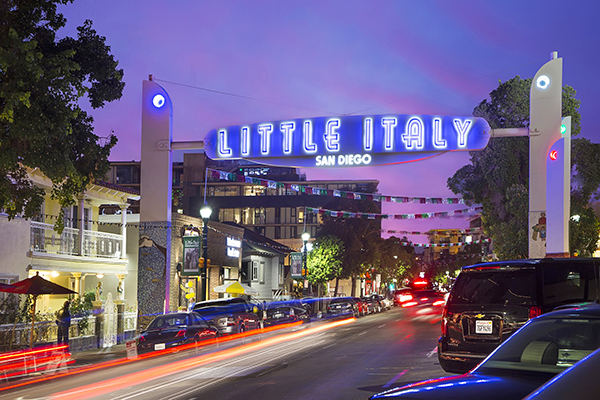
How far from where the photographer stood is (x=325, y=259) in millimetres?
59969

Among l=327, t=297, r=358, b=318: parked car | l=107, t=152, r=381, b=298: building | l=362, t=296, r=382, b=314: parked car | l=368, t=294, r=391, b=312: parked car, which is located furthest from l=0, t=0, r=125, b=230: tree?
l=107, t=152, r=381, b=298: building

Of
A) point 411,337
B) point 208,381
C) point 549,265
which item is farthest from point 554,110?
point 208,381

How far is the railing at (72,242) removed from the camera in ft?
93.3

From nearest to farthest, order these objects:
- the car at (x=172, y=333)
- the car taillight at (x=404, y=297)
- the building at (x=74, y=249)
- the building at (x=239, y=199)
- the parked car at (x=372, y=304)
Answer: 1. the car at (x=172, y=333)
2. the building at (x=74, y=249)
3. the parked car at (x=372, y=304)
4. the car taillight at (x=404, y=297)
5. the building at (x=239, y=199)

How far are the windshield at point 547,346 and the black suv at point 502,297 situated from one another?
4.47 metres

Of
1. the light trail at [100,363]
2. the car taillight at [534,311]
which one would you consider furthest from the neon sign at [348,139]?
the car taillight at [534,311]

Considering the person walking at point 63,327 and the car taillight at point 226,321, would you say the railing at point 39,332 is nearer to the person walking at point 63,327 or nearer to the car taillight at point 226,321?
the person walking at point 63,327

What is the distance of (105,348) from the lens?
931 inches

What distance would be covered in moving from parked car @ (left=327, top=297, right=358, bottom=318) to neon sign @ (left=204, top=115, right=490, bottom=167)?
20532mm

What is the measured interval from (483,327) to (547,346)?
494 cm

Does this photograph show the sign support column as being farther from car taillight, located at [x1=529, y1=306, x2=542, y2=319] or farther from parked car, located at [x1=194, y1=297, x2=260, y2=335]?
car taillight, located at [x1=529, y1=306, x2=542, y2=319]

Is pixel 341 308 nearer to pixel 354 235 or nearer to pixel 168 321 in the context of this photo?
pixel 354 235

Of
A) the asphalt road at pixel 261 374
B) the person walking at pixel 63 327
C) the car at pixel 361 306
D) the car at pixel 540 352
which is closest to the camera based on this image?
the car at pixel 540 352

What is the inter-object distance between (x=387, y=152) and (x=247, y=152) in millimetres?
4983
